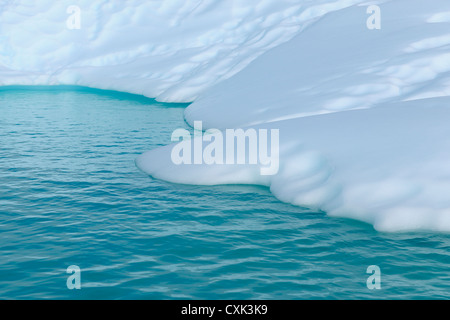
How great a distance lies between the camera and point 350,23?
66.0 feet

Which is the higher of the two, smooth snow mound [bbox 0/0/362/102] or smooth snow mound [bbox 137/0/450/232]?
smooth snow mound [bbox 0/0/362/102]

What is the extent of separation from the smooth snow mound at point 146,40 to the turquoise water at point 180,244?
12.8 meters

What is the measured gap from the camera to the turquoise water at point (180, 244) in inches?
256

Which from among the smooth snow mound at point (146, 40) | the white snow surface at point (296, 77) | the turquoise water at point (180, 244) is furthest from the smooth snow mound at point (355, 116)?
the smooth snow mound at point (146, 40)

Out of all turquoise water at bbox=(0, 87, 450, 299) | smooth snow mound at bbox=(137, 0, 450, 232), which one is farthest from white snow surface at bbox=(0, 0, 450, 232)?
turquoise water at bbox=(0, 87, 450, 299)

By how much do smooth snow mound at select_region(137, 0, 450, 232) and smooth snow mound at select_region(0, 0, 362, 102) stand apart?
398 centimetres

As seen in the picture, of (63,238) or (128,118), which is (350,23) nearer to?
(128,118)

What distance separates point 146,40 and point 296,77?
53.5 ft

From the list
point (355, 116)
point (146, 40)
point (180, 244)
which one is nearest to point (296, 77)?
point (355, 116)

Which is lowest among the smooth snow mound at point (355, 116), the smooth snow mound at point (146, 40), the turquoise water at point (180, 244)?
the turquoise water at point (180, 244)

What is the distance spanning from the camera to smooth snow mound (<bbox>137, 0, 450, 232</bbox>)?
857cm

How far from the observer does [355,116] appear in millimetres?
11570

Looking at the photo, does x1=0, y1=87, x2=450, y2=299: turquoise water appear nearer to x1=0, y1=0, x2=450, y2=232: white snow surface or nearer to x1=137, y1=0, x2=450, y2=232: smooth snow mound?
x1=137, y1=0, x2=450, y2=232: smooth snow mound

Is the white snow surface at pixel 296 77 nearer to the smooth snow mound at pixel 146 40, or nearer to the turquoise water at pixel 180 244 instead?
the smooth snow mound at pixel 146 40
